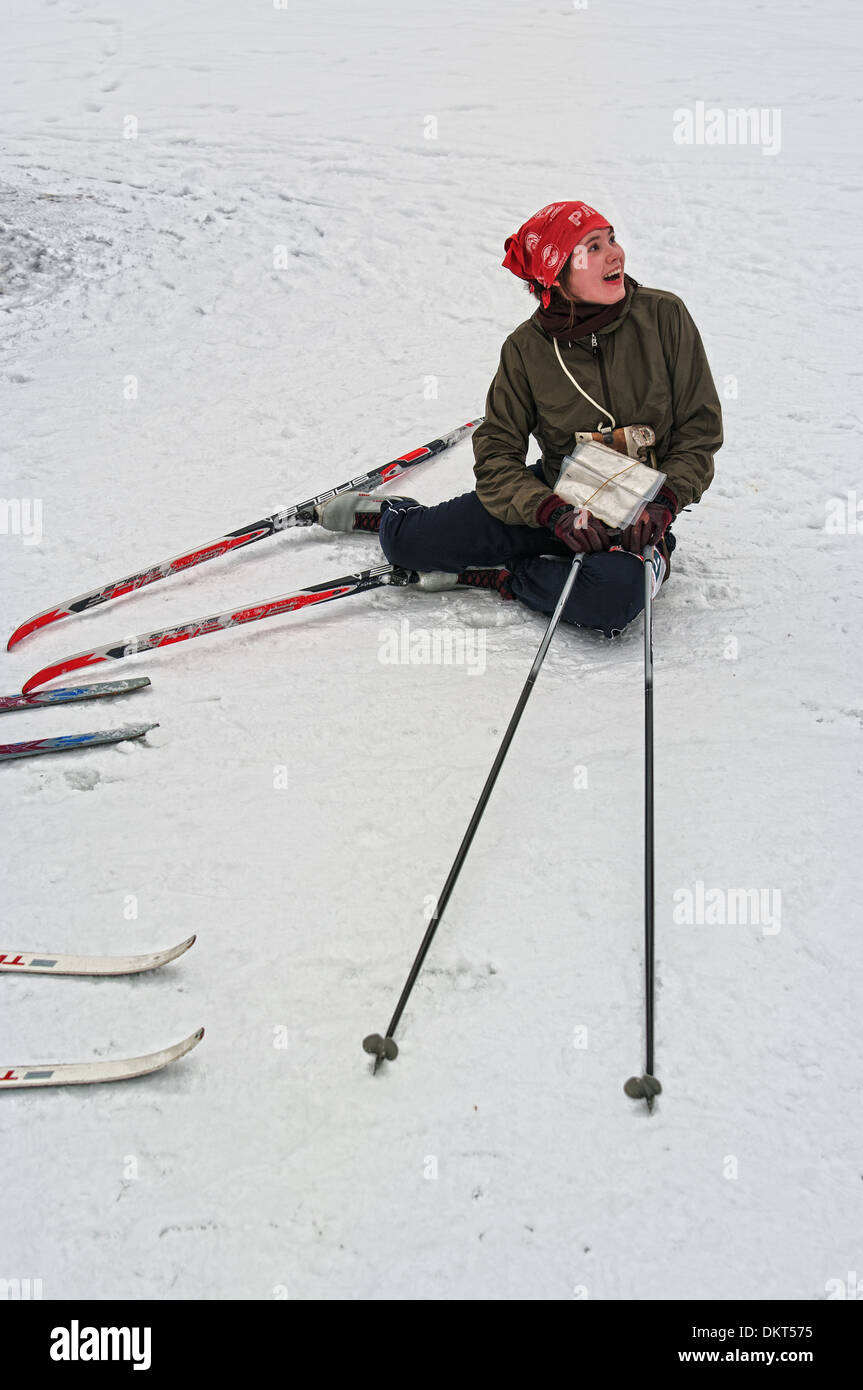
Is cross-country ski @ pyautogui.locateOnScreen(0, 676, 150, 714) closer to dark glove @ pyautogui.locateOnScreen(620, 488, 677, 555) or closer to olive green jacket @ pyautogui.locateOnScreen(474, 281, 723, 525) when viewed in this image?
olive green jacket @ pyautogui.locateOnScreen(474, 281, 723, 525)

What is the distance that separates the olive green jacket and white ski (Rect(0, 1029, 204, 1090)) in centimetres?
194

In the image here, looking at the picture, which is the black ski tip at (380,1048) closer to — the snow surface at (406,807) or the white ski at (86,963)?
the snow surface at (406,807)

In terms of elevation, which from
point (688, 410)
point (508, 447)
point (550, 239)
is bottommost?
point (508, 447)

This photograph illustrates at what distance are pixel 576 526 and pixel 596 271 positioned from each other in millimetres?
721

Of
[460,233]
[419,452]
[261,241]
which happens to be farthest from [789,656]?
[261,241]

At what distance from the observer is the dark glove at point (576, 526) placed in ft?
10.2

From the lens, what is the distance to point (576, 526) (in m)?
3.15

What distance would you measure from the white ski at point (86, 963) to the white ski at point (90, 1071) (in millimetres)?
242

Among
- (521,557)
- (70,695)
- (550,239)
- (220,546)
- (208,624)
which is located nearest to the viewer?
(550,239)

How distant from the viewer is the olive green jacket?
126 inches

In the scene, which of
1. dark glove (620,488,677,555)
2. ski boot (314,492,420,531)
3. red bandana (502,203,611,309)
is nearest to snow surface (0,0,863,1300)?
ski boot (314,492,420,531)

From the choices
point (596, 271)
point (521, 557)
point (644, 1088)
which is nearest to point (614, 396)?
point (596, 271)

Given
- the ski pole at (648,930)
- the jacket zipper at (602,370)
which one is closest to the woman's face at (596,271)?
the jacket zipper at (602,370)

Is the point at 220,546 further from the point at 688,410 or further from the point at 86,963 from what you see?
the point at 86,963
